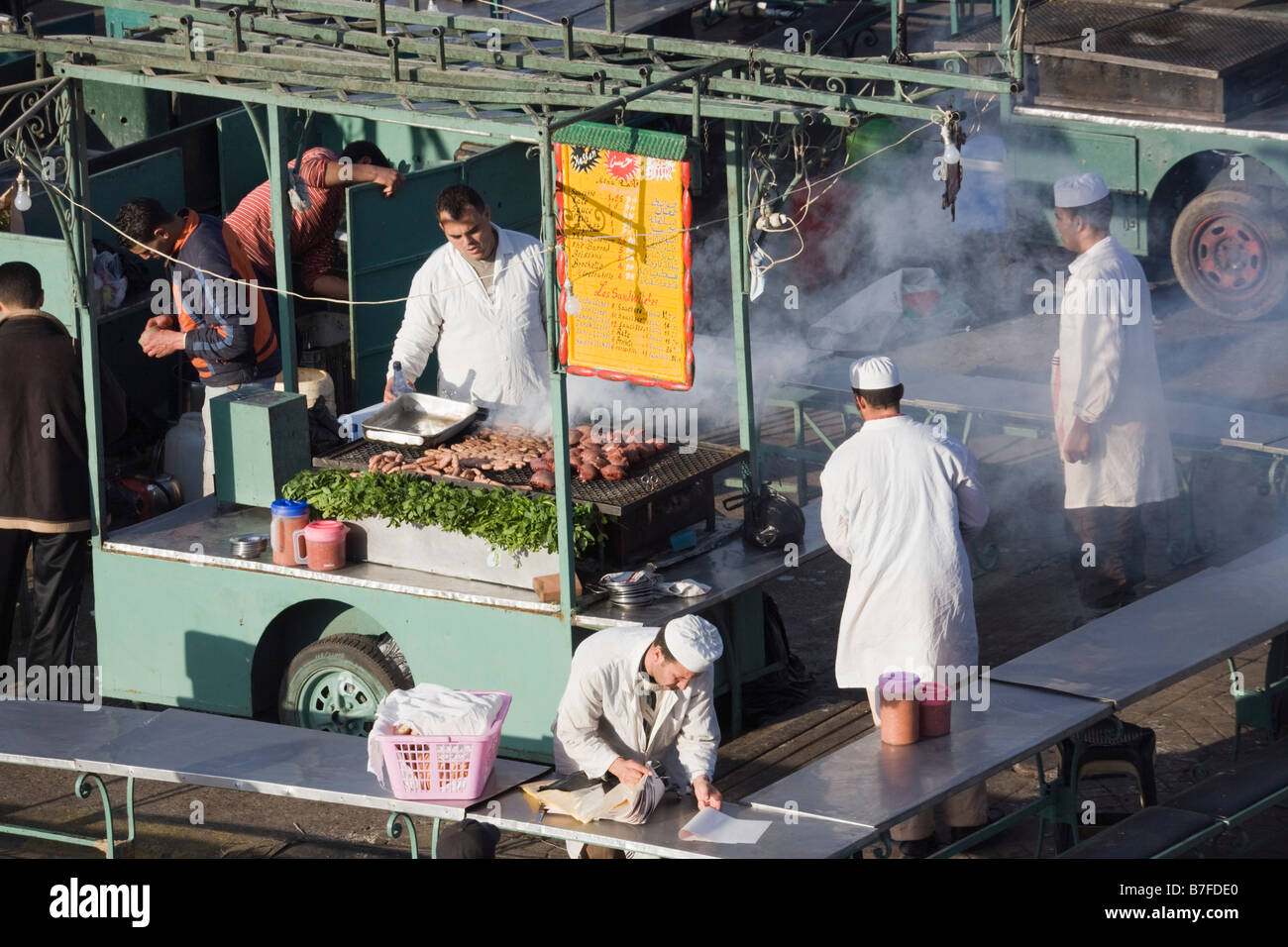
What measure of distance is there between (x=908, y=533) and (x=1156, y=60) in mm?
7414

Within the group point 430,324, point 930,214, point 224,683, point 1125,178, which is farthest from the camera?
point 930,214

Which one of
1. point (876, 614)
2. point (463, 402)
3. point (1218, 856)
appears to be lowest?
point (1218, 856)

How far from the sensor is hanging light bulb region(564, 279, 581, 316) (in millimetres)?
7099

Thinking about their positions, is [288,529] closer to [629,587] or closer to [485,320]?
[485,320]

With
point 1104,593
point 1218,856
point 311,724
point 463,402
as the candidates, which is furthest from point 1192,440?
point 311,724

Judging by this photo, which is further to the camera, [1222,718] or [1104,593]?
[1104,593]

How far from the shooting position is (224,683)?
799 cm

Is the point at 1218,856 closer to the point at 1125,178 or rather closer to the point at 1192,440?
the point at 1192,440

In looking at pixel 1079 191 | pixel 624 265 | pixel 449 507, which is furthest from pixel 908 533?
pixel 1079 191

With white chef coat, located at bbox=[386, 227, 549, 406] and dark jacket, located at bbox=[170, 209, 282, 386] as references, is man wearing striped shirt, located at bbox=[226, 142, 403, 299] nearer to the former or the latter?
dark jacket, located at bbox=[170, 209, 282, 386]

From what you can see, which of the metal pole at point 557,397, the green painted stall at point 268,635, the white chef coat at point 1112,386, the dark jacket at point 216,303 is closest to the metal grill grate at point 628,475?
the metal pole at point 557,397

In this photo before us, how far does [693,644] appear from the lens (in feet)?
19.6

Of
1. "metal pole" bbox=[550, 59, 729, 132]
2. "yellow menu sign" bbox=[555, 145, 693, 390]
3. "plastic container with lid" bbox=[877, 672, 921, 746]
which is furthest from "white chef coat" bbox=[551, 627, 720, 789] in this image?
"metal pole" bbox=[550, 59, 729, 132]

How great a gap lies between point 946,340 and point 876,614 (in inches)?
287
